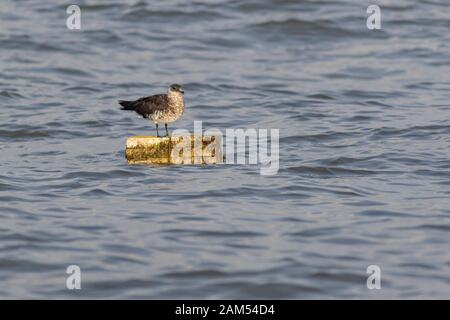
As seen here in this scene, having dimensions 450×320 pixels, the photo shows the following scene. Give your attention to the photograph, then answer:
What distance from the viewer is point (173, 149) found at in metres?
14.0

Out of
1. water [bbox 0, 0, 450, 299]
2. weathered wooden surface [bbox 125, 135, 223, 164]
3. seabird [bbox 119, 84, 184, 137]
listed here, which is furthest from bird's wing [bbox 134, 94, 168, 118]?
water [bbox 0, 0, 450, 299]

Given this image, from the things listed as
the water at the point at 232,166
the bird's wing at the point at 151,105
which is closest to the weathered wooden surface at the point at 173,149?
the water at the point at 232,166

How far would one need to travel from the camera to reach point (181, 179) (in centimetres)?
1425

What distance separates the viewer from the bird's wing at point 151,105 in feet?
46.6

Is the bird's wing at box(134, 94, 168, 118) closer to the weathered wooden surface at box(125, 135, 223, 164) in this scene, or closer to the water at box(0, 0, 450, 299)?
the weathered wooden surface at box(125, 135, 223, 164)

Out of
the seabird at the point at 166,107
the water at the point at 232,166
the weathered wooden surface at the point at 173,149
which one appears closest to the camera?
the water at the point at 232,166

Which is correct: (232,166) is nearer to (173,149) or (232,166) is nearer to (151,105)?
(173,149)

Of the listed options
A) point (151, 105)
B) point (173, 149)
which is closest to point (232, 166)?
point (173, 149)

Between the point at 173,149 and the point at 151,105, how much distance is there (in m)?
0.71

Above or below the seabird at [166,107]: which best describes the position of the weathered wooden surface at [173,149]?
below

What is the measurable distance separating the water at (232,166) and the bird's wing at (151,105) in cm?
77

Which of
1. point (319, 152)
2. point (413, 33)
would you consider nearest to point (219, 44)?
point (413, 33)

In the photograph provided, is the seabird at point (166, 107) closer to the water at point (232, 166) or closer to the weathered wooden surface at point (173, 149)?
the weathered wooden surface at point (173, 149)

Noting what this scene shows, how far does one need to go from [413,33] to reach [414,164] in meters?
10.3
